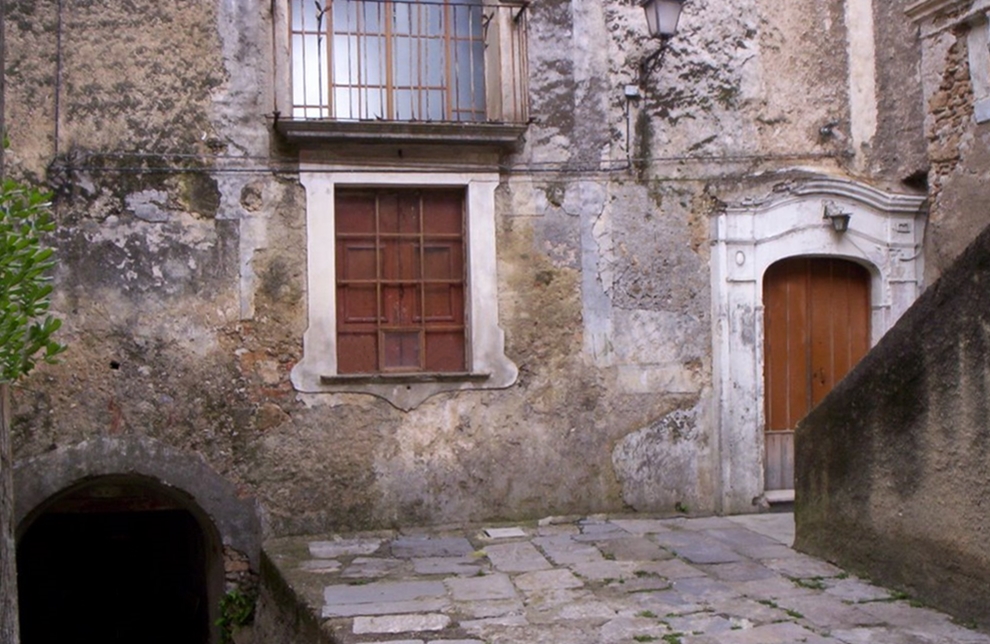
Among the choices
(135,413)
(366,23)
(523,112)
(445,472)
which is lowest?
(445,472)

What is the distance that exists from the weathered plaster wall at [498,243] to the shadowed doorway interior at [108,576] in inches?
128

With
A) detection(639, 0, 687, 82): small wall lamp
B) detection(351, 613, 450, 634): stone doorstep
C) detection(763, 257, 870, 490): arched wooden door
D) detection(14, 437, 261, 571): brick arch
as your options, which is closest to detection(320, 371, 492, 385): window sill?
detection(14, 437, 261, 571): brick arch

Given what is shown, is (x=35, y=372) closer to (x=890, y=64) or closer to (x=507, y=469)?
(x=507, y=469)

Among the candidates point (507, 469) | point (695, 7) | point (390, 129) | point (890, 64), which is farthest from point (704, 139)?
point (507, 469)

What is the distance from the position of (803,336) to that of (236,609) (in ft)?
16.5

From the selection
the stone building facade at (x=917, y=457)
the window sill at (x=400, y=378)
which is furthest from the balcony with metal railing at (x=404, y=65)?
the stone building facade at (x=917, y=457)

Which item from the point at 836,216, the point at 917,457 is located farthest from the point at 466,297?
the point at 917,457

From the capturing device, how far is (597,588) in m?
6.30

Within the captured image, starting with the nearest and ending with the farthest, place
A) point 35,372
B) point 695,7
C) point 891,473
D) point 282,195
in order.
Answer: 1. point 891,473
2. point 35,372
3. point 282,195
4. point 695,7

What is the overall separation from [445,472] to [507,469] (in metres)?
0.49

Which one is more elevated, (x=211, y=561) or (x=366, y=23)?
(x=366, y=23)

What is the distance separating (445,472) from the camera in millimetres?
8234

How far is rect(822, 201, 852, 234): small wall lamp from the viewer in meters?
8.66

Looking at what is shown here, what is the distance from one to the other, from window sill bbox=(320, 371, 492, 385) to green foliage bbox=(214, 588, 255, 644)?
171 centimetres
